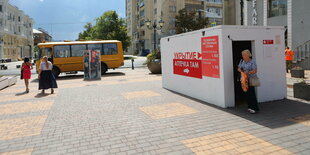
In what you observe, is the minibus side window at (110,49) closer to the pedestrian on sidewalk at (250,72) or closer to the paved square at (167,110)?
the paved square at (167,110)

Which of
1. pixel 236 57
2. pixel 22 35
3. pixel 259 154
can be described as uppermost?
pixel 22 35

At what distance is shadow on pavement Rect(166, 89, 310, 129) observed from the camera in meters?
5.38

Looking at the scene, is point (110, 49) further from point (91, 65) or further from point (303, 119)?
point (303, 119)

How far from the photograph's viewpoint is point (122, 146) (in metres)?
4.31

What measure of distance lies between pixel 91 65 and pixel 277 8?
16331mm

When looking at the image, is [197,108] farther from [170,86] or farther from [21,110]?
[21,110]

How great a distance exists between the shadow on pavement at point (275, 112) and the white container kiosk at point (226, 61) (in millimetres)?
328

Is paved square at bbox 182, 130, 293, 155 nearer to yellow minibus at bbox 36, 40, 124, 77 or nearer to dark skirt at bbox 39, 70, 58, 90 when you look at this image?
dark skirt at bbox 39, 70, 58, 90

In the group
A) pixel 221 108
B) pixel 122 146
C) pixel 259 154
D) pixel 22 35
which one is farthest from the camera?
pixel 22 35

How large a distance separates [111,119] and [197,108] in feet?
7.62

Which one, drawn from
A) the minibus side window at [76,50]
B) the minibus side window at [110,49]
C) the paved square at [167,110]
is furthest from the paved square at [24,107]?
the minibus side window at [110,49]

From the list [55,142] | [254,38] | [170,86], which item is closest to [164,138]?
[55,142]

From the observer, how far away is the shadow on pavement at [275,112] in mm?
5377

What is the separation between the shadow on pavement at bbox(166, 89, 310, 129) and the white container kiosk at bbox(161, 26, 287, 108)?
0.33 metres
